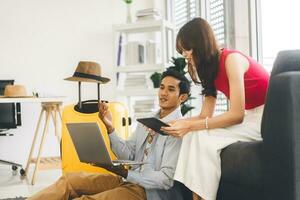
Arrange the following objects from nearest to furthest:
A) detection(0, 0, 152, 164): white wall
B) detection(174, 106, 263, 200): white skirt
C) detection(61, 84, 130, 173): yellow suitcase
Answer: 1. detection(174, 106, 263, 200): white skirt
2. detection(61, 84, 130, 173): yellow suitcase
3. detection(0, 0, 152, 164): white wall

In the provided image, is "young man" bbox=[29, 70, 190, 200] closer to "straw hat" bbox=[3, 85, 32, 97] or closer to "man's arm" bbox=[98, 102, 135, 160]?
"man's arm" bbox=[98, 102, 135, 160]

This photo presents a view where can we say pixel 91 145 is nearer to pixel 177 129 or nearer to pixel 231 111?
pixel 177 129

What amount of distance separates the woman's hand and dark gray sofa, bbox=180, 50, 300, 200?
0.85 ft

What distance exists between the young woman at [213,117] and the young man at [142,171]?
0.10 metres

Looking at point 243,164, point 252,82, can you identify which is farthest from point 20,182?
point 243,164

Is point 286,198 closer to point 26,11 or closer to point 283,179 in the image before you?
point 283,179

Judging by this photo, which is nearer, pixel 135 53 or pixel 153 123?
pixel 153 123

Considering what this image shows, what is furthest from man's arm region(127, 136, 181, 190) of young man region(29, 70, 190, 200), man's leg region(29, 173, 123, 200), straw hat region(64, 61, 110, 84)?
straw hat region(64, 61, 110, 84)

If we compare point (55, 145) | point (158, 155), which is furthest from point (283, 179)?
point (55, 145)

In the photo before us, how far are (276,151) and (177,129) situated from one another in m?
0.50

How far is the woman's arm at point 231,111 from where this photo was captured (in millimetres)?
1903

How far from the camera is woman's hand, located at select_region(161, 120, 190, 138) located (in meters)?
1.89

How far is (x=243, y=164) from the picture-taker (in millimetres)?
1678

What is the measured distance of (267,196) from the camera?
159 cm
